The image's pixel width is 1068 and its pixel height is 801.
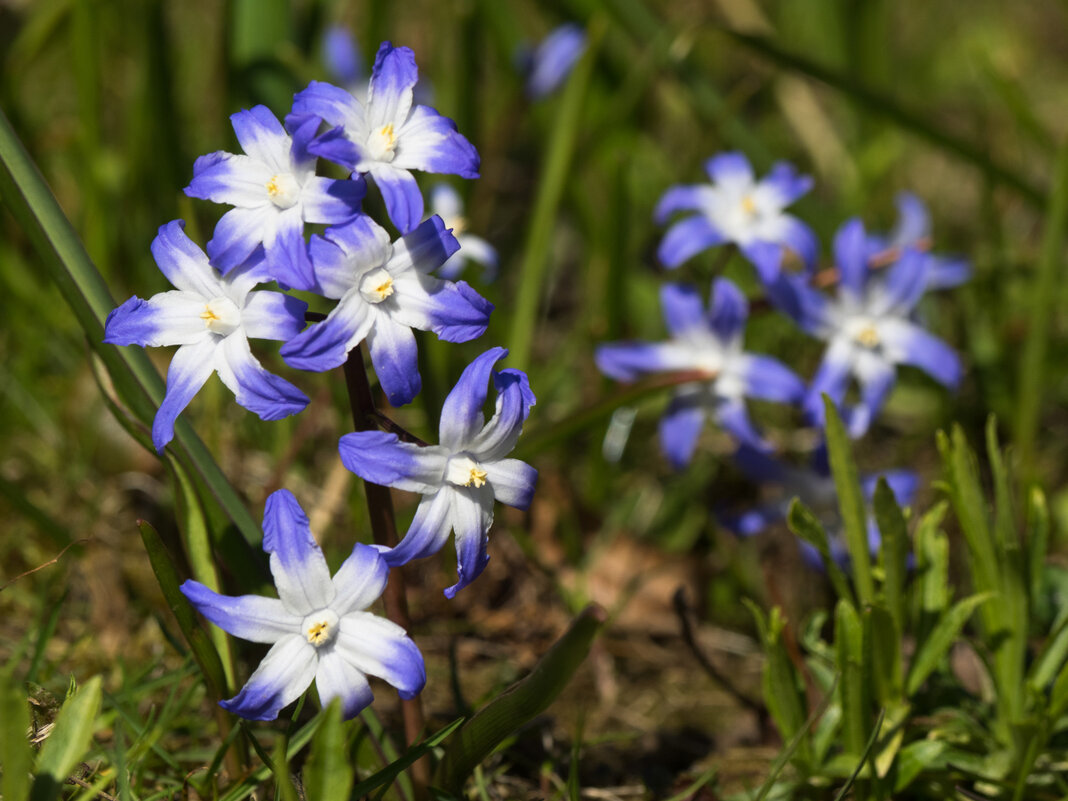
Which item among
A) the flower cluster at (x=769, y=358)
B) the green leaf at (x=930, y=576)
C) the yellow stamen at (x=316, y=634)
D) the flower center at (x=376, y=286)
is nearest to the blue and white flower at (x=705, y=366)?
the flower cluster at (x=769, y=358)

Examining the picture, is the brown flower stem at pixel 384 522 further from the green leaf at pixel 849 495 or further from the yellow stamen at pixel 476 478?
the green leaf at pixel 849 495

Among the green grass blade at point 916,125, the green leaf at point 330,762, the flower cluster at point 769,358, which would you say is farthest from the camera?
the green grass blade at point 916,125

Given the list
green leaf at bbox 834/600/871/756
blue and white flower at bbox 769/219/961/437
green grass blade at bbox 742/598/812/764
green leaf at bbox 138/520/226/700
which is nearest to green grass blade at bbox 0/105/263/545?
green leaf at bbox 138/520/226/700

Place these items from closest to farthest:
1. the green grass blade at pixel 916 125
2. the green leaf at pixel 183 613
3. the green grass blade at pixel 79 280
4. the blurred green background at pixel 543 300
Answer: the green leaf at pixel 183 613 < the green grass blade at pixel 79 280 < the blurred green background at pixel 543 300 < the green grass blade at pixel 916 125

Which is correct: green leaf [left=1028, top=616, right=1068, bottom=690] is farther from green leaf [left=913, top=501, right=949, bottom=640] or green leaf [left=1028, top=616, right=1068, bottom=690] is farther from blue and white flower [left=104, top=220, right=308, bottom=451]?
blue and white flower [left=104, top=220, right=308, bottom=451]

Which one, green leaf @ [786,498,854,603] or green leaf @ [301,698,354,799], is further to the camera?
green leaf @ [786,498,854,603]

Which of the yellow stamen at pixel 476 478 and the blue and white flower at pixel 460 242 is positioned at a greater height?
the yellow stamen at pixel 476 478
